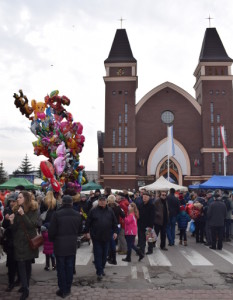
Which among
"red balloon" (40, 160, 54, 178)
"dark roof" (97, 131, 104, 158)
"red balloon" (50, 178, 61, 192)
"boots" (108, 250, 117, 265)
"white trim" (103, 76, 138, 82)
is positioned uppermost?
"white trim" (103, 76, 138, 82)

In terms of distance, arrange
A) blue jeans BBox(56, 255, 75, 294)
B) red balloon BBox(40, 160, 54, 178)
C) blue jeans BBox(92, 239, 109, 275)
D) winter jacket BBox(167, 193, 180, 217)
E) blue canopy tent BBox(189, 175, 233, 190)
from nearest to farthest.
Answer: blue jeans BBox(56, 255, 75, 294) → blue jeans BBox(92, 239, 109, 275) → red balloon BBox(40, 160, 54, 178) → winter jacket BBox(167, 193, 180, 217) → blue canopy tent BBox(189, 175, 233, 190)

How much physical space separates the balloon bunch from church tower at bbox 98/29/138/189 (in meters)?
30.7

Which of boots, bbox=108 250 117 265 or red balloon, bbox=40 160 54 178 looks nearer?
boots, bbox=108 250 117 265

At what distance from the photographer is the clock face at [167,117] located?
44.5 metres

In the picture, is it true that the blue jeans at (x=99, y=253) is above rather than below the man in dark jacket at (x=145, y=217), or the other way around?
below

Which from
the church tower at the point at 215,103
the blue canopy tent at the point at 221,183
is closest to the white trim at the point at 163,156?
the church tower at the point at 215,103

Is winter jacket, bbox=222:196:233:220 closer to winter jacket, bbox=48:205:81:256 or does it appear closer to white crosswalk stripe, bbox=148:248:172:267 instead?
white crosswalk stripe, bbox=148:248:172:267

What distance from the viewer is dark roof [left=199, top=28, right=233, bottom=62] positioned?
146ft

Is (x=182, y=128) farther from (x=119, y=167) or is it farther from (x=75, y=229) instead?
(x=75, y=229)

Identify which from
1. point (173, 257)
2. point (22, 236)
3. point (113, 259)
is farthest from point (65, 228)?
point (173, 257)

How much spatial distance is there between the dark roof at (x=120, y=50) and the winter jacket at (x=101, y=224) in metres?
39.2

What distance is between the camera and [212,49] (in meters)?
45.9

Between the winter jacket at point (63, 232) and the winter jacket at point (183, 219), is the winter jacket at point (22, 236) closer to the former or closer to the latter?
the winter jacket at point (63, 232)

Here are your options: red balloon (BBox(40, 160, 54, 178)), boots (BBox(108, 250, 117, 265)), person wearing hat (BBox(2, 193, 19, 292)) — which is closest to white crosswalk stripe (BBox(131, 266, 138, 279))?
boots (BBox(108, 250, 117, 265))
